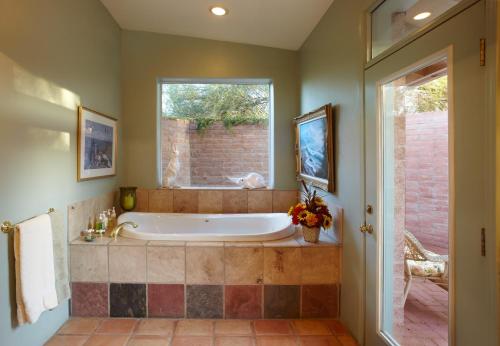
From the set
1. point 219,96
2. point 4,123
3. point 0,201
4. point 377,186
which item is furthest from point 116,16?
point 377,186

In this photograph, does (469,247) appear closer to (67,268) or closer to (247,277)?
(247,277)

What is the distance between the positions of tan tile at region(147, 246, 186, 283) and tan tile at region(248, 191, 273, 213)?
135cm

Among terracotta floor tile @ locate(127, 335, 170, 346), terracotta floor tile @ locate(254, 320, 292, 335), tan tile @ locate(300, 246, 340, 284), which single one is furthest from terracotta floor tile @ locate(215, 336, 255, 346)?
tan tile @ locate(300, 246, 340, 284)

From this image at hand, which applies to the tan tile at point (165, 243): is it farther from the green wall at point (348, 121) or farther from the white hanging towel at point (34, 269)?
the green wall at point (348, 121)

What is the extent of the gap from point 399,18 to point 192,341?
2.37 m

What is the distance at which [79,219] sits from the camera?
2.62m

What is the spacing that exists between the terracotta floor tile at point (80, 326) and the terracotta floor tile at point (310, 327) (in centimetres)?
149

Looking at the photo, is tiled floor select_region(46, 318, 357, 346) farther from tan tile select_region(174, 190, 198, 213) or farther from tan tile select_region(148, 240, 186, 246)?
tan tile select_region(174, 190, 198, 213)

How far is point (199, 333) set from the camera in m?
2.25

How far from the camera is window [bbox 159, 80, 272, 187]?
3.76 m

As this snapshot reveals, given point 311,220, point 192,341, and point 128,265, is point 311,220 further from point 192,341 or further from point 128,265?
point 128,265

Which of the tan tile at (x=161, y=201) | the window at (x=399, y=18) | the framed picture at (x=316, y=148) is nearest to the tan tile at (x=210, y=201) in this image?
the tan tile at (x=161, y=201)

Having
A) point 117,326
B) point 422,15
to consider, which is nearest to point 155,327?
point 117,326

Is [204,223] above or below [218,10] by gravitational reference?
below
